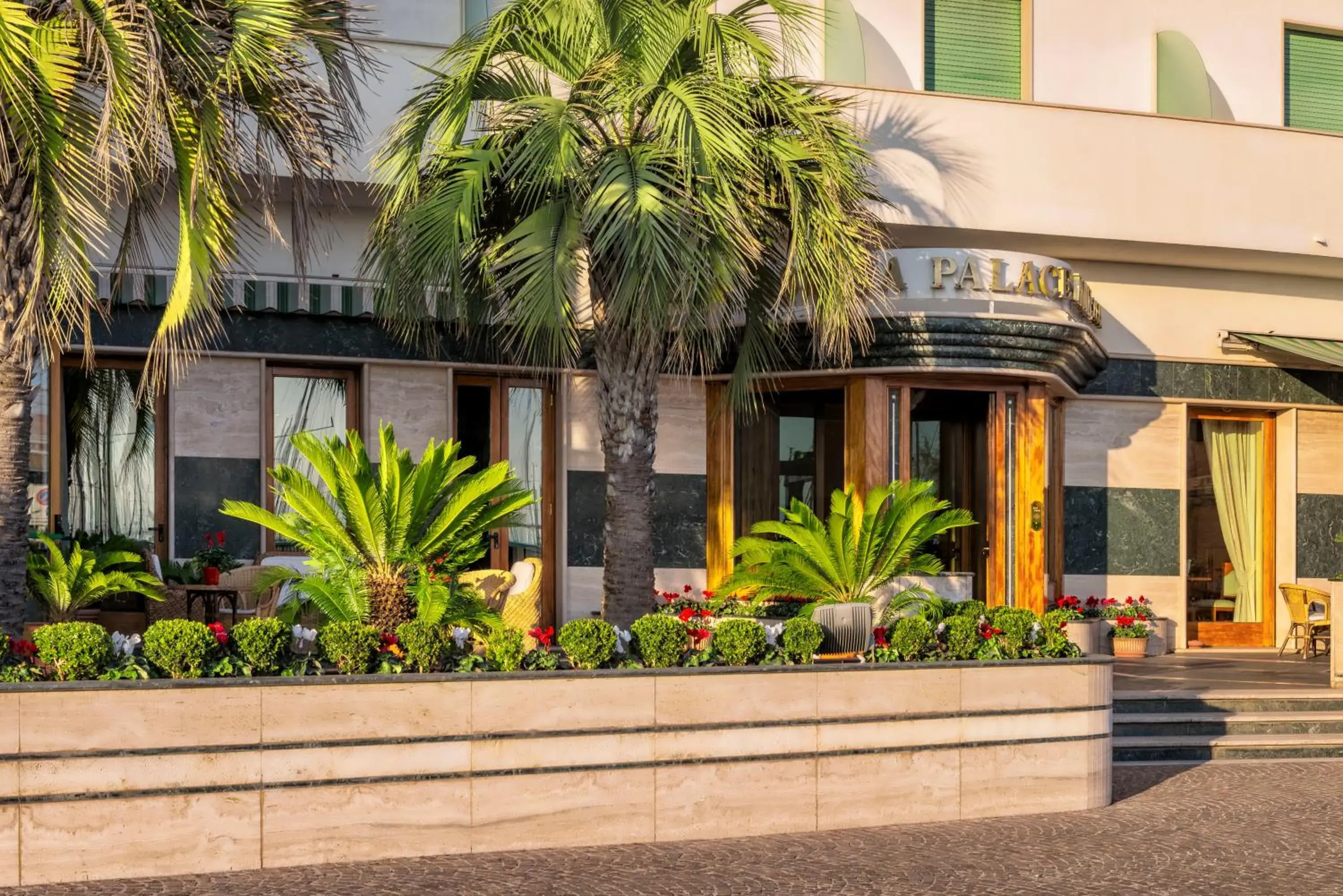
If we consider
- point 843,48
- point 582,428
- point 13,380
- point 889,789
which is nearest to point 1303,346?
point 843,48

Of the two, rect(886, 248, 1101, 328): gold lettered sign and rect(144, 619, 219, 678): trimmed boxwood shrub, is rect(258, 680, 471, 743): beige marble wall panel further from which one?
rect(886, 248, 1101, 328): gold lettered sign

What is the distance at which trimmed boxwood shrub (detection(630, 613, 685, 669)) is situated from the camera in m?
9.02

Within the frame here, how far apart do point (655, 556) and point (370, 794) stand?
804 centimetres

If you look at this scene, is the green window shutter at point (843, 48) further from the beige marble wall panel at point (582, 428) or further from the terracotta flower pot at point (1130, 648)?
the terracotta flower pot at point (1130, 648)

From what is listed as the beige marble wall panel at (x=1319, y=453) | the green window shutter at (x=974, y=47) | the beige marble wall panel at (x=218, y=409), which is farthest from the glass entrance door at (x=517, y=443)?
the beige marble wall panel at (x=1319, y=453)

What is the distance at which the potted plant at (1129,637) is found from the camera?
1686 cm

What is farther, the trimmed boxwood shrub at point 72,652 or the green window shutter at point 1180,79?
the green window shutter at point 1180,79

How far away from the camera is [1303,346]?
17.3 m

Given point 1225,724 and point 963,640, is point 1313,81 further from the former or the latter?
point 963,640

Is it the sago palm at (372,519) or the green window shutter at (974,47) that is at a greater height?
the green window shutter at (974,47)

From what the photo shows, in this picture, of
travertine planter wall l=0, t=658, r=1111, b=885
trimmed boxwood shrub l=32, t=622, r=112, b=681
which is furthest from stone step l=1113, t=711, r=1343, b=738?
trimmed boxwood shrub l=32, t=622, r=112, b=681

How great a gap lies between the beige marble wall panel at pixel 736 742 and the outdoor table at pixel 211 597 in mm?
4913

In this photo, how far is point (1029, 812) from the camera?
977 cm

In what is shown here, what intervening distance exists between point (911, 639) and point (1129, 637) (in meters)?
7.85
